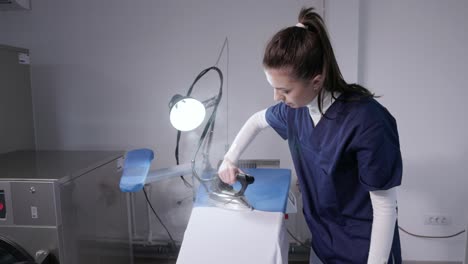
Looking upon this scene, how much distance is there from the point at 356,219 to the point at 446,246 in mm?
1553

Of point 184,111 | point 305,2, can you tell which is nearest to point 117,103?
point 184,111

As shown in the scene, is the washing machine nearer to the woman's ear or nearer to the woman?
the woman

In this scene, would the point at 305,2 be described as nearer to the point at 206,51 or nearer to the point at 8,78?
the point at 206,51

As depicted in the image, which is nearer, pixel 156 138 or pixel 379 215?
pixel 379 215

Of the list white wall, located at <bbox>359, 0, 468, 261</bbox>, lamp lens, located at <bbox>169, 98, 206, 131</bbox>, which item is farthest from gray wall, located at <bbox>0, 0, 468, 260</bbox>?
lamp lens, located at <bbox>169, 98, 206, 131</bbox>

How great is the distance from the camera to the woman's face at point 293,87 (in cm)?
82

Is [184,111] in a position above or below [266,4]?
below

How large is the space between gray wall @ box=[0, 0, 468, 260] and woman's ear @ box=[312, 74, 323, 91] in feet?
3.41

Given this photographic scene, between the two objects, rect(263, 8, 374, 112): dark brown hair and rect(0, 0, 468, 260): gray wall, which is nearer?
rect(263, 8, 374, 112): dark brown hair

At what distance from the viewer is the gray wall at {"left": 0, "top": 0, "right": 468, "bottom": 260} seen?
1.79 metres

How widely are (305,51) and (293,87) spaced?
107 mm

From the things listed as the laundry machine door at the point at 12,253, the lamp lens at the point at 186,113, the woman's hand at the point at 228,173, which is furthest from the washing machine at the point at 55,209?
the woman's hand at the point at 228,173

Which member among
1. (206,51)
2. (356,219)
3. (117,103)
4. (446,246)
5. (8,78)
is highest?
(206,51)

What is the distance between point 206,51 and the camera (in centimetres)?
187
